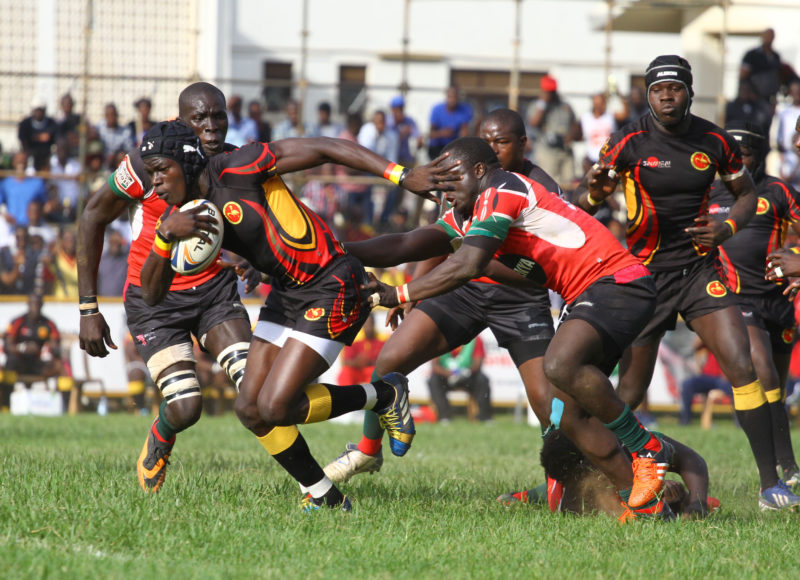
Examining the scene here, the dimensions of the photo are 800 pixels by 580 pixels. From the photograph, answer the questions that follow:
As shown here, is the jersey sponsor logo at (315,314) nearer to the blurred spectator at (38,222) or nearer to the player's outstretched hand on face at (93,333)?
the player's outstretched hand on face at (93,333)

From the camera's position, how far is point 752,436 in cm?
715

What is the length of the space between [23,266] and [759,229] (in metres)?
11.6

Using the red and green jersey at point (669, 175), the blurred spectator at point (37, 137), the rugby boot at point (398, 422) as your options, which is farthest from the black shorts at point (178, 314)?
the blurred spectator at point (37, 137)

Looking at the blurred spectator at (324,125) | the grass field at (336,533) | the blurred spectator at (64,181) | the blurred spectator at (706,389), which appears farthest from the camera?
the blurred spectator at (324,125)

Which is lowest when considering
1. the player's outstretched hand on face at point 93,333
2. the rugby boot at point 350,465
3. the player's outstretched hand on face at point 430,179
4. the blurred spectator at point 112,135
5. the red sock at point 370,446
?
the rugby boot at point 350,465

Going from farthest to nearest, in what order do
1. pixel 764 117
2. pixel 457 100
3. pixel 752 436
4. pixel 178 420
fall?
pixel 457 100 → pixel 764 117 → pixel 752 436 → pixel 178 420

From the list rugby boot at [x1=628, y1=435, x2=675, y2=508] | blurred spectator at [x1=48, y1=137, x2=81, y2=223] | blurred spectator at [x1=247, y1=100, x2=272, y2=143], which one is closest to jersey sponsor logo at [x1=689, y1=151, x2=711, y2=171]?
rugby boot at [x1=628, y1=435, x2=675, y2=508]

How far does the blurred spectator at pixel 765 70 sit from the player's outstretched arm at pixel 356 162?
13.2m

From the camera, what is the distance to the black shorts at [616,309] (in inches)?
228

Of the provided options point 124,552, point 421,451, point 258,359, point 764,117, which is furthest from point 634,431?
point 764,117

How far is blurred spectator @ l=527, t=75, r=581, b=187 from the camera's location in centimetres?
1755

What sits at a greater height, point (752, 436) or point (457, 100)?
point (457, 100)

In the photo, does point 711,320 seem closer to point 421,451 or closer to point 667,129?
point 667,129

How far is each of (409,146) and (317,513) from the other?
44.6 ft
